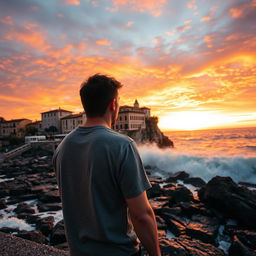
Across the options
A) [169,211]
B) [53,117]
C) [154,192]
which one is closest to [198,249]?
[169,211]

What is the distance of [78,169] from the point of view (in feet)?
5.04

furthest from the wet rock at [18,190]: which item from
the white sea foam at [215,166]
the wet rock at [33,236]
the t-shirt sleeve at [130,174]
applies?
the white sea foam at [215,166]

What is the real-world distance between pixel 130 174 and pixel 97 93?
0.70 metres

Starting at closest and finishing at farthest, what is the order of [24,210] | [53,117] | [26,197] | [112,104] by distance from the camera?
[112,104]
[24,210]
[26,197]
[53,117]

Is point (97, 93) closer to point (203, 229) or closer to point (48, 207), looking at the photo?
point (203, 229)

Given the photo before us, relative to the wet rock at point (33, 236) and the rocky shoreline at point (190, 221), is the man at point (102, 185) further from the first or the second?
the wet rock at point (33, 236)

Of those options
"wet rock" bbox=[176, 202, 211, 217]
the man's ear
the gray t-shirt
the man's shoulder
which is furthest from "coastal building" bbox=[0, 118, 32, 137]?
the man's shoulder

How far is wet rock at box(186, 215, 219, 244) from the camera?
683cm

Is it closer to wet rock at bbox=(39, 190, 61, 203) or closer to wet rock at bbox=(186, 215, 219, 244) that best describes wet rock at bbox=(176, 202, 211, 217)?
wet rock at bbox=(186, 215, 219, 244)

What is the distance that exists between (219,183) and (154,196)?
4322mm

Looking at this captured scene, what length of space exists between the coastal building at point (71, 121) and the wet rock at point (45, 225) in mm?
57686

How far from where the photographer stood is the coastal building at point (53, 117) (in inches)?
2849

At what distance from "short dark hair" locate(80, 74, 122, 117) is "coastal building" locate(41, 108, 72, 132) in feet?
246

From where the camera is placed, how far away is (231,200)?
8336mm
